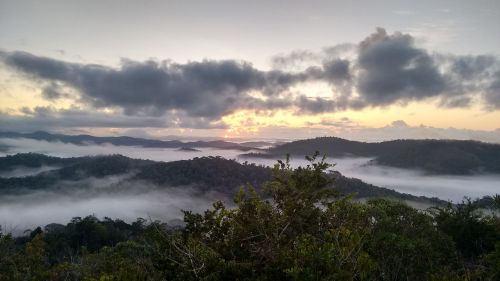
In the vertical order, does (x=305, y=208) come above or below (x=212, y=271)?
above

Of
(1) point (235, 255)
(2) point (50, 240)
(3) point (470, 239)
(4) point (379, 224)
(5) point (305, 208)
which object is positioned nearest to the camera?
(1) point (235, 255)

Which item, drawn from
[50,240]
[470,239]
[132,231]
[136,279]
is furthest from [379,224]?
[132,231]

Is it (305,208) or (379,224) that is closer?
(305,208)

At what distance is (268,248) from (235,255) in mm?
1550

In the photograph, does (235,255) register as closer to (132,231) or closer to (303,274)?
(303,274)

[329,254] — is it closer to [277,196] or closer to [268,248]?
[268,248]

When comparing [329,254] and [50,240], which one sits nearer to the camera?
[329,254]

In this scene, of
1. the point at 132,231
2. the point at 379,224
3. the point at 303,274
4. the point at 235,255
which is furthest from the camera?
the point at 132,231

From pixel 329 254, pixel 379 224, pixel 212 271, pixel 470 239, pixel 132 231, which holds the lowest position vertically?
pixel 132 231

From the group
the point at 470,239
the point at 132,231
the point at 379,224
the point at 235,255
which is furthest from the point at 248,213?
the point at 132,231

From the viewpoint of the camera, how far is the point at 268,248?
1024 cm

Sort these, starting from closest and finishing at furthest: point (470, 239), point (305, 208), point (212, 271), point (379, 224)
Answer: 1. point (212, 271)
2. point (305, 208)
3. point (379, 224)
4. point (470, 239)

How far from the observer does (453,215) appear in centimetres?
4072

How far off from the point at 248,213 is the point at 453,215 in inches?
1472
